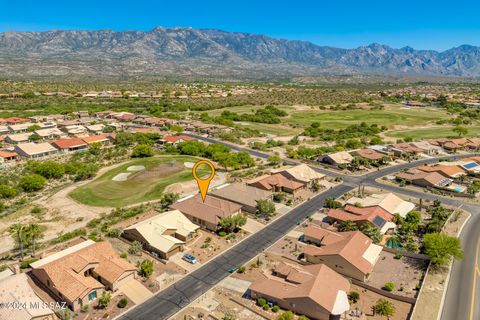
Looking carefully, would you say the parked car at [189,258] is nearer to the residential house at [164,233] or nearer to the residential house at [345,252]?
the residential house at [164,233]

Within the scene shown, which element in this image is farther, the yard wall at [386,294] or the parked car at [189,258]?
the parked car at [189,258]

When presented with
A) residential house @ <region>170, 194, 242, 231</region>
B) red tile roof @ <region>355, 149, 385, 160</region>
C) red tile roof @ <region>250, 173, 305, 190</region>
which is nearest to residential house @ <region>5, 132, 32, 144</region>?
residential house @ <region>170, 194, 242, 231</region>

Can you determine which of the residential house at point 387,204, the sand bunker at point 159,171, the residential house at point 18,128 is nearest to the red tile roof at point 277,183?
the residential house at point 387,204

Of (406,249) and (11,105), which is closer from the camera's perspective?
(406,249)

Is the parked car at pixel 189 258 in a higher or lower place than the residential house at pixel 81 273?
lower

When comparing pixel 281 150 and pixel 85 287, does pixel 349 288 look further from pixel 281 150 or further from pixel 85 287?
pixel 281 150

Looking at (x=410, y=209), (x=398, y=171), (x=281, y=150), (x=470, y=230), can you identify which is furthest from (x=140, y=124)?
(x=470, y=230)

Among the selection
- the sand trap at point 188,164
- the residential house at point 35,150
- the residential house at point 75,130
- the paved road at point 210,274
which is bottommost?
the paved road at point 210,274
